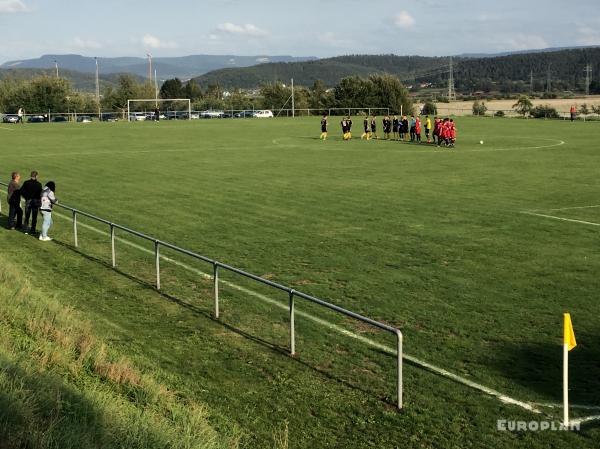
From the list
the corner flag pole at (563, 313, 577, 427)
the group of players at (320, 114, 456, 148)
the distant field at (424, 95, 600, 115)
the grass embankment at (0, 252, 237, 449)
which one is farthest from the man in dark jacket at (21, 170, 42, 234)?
the distant field at (424, 95, 600, 115)

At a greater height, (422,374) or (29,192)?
(29,192)

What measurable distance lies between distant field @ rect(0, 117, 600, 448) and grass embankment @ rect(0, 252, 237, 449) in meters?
0.62

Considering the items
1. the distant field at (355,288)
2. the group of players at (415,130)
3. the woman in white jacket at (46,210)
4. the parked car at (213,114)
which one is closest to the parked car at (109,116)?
the parked car at (213,114)

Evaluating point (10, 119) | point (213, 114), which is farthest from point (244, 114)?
point (10, 119)

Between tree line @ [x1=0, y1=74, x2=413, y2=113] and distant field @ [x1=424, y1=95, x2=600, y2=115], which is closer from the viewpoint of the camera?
tree line @ [x1=0, y1=74, x2=413, y2=113]

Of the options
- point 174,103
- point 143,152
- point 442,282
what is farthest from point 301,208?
point 174,103

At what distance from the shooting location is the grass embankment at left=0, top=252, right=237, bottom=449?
686cm

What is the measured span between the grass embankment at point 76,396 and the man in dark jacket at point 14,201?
9.04 metres

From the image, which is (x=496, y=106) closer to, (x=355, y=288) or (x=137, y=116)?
(x=137, y=116)

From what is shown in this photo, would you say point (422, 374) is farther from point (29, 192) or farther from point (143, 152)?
point (143, 152)

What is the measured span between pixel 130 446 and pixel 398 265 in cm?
983

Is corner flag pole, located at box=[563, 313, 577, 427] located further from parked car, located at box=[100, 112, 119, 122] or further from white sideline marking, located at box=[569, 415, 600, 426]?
parked car, located at box=[100, 112, 119, 122]

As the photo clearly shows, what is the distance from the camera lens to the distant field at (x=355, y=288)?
9.30m

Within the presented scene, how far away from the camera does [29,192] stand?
2019cm
